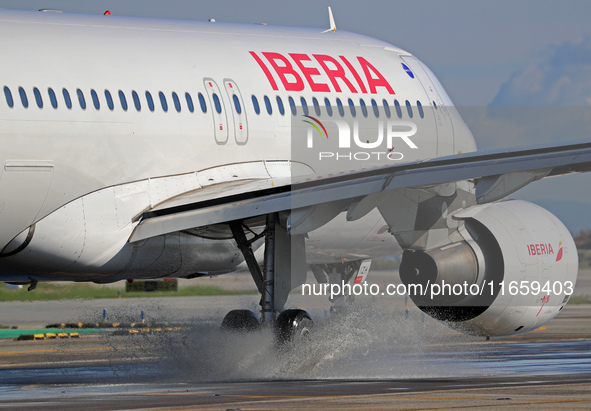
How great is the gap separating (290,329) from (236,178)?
3022 millimetres

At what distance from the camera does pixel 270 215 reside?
18.0m

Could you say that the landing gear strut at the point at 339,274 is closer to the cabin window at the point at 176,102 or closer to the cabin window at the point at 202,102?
the cabin window at the point at 202,102

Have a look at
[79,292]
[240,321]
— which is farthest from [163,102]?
[79,292]

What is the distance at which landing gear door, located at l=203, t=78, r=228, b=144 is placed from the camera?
64.3 ft

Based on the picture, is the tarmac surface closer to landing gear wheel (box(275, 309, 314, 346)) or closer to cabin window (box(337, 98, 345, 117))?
landing gear wheel (box(275, 309, 314, 346))

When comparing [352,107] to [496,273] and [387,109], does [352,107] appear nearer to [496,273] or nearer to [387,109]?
[387,109]

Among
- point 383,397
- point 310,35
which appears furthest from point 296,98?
point 383,397

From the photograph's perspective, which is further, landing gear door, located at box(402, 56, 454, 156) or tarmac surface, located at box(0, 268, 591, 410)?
landing gear door, located at box(402, 56, 454, 156)

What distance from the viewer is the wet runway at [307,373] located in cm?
1384

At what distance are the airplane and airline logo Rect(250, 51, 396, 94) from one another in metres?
0.03

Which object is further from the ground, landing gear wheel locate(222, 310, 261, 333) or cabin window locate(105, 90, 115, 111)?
cabin window locate(105, 90, 115, 111)

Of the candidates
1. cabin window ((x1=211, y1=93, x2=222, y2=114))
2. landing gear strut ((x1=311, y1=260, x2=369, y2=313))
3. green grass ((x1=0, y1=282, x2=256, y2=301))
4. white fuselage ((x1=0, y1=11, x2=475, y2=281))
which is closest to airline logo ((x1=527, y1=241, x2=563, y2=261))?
white fuselage ((x1=0, y1=11, x2=475, y2=281))

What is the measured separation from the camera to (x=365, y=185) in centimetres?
1611

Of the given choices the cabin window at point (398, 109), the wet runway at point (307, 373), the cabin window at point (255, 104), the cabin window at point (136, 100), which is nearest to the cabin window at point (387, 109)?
the cabin window at point (398, 109)
